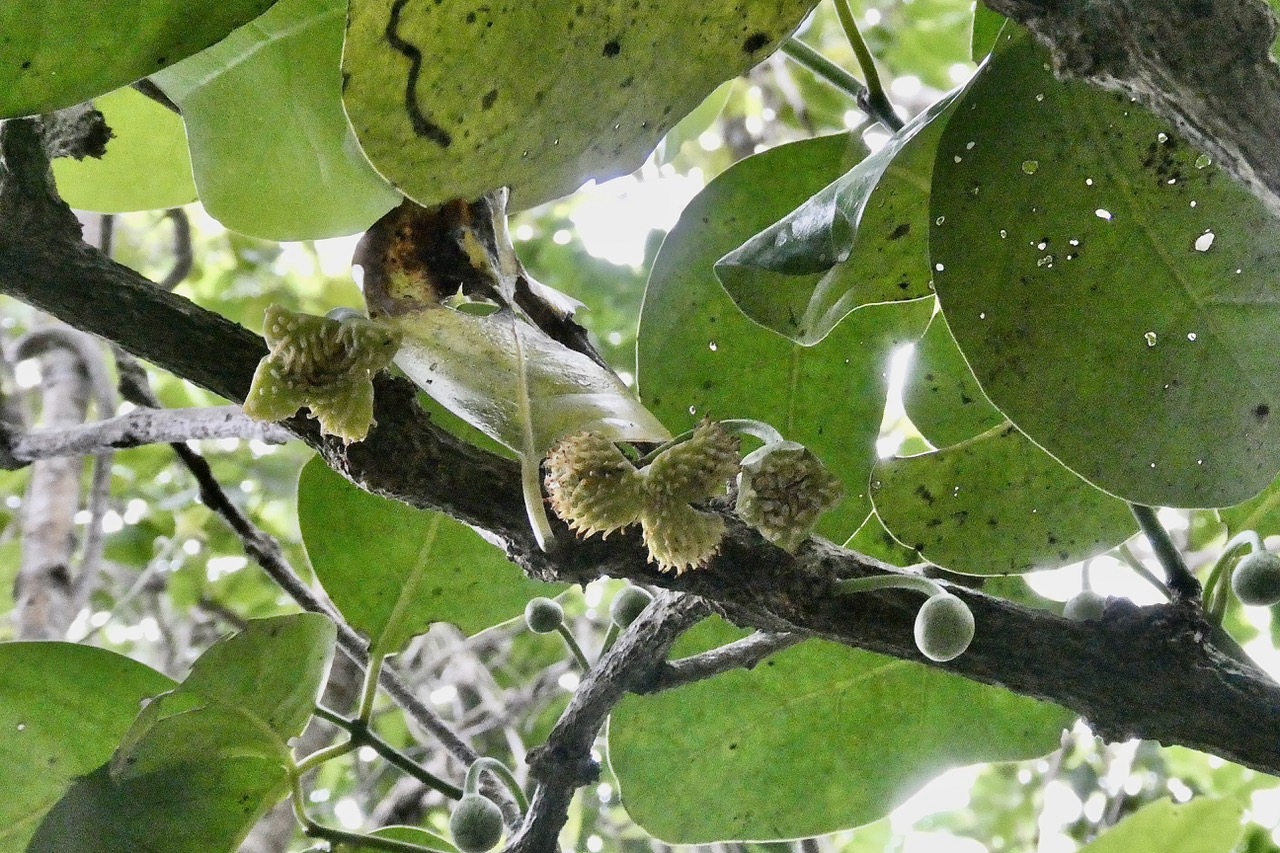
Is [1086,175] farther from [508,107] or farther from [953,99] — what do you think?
[508,107]

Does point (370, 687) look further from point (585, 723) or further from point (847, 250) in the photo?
point (847, 250)

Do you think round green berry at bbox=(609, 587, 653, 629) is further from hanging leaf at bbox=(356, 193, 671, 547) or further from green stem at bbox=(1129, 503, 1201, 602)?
green stem at bbox=(1129, 503, 1201, 602)

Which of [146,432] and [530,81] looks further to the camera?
[146,432]

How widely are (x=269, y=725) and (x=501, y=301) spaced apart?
0.39 meters

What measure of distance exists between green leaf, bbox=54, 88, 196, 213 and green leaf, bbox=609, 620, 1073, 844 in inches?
26.3

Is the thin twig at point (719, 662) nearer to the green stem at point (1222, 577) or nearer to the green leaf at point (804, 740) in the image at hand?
the green leaf at point (804, 740)

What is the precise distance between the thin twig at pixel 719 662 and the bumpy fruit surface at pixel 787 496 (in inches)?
7.1

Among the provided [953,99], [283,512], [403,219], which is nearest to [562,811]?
[403,219]

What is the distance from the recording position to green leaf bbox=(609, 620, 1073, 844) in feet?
3.40

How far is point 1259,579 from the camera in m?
0.82

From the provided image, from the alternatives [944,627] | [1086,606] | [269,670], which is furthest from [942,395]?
[269,670]

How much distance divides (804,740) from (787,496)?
1.44 feet

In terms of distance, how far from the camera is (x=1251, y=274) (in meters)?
0.73

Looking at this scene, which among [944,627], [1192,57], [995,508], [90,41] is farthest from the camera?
[995,508]
